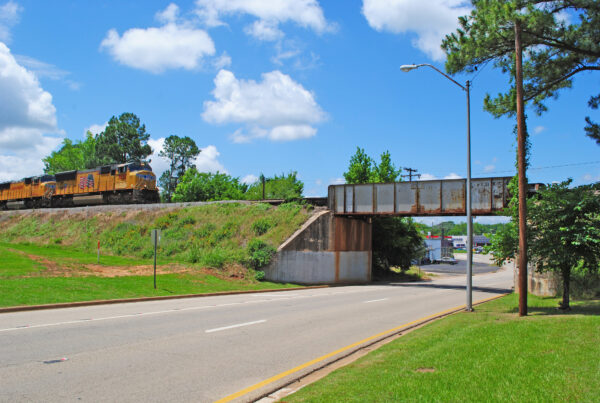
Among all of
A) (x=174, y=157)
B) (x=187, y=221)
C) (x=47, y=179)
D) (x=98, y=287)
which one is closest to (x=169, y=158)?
(x=174, y=157)

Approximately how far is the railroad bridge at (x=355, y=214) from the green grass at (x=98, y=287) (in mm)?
5899

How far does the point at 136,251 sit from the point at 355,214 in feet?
56.2

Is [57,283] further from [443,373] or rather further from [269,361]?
[443,373]

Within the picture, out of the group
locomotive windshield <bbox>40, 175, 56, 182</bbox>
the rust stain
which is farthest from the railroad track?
the rust stain

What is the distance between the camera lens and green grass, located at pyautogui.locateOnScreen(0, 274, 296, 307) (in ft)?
51.0

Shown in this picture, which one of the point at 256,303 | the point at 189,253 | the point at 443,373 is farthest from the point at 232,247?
the point at 443,373

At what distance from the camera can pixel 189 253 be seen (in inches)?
1225

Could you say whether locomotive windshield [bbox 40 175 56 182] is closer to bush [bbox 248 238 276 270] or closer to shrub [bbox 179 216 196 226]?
shrub [bbox 179 216 196 226]

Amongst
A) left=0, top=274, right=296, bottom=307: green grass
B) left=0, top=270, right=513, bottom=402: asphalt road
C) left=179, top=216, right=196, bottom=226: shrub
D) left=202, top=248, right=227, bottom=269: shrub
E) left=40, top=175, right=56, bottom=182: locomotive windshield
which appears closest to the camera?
left=0, top=270, right=513, bottom=402: asphalt road

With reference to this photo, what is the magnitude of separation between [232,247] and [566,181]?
21.7m

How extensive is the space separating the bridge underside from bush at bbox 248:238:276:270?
7.07m

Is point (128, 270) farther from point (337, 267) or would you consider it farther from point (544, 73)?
point (544, 73)

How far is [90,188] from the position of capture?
4700 centimetres

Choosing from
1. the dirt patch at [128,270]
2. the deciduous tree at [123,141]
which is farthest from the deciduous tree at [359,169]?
the deciduous tree at [123,141]
